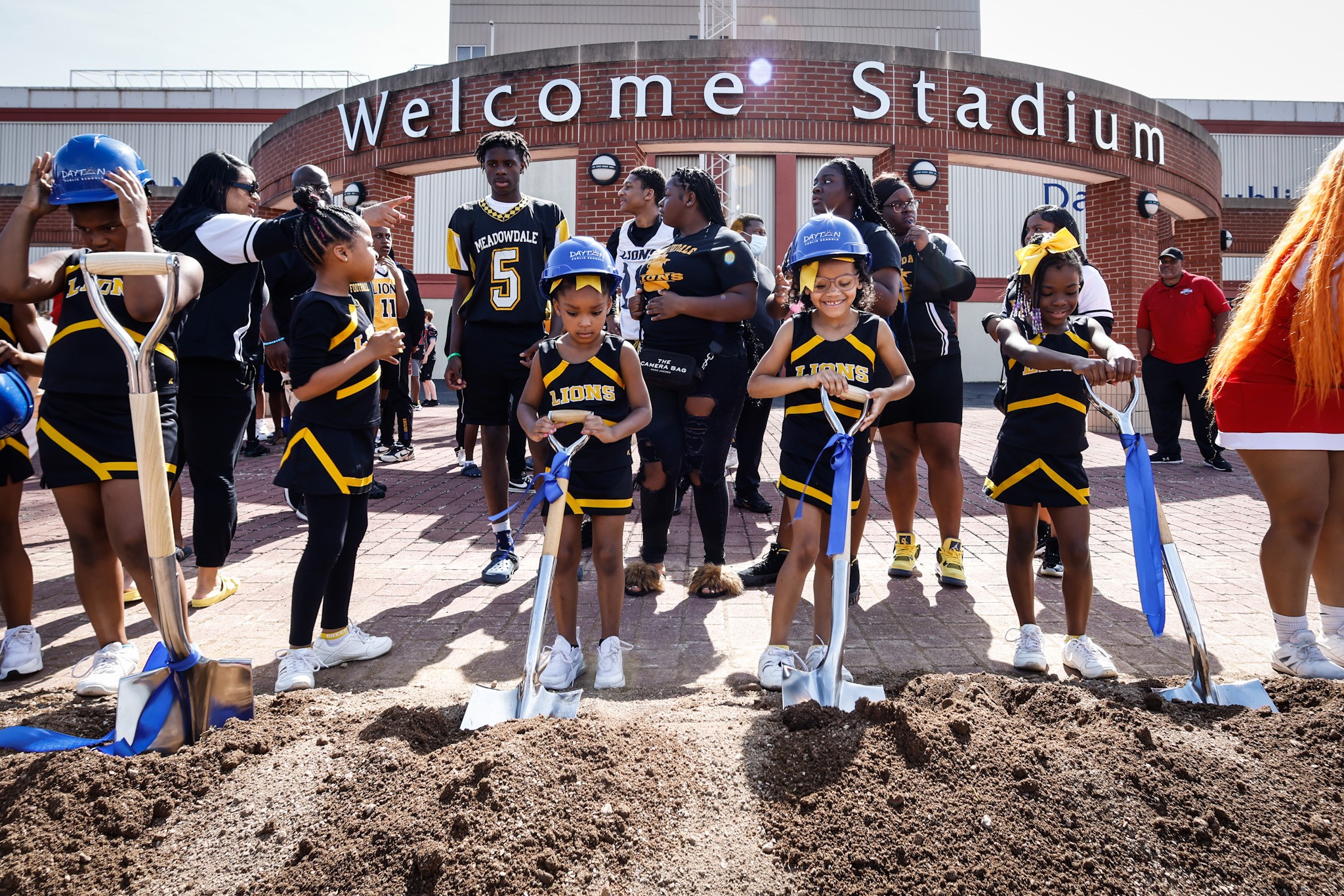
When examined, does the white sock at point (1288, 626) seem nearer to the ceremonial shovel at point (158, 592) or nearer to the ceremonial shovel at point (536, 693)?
the ceremonial shovel at point (536, 693)

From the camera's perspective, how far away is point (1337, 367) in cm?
311

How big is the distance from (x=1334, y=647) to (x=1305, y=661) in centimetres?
21

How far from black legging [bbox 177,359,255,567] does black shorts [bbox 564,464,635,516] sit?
67.4 inches

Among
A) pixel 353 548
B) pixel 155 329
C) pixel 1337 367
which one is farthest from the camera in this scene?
pixel 353 548

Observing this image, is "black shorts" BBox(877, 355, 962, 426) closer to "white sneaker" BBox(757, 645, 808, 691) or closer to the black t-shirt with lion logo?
the black t-shirt with lion logo

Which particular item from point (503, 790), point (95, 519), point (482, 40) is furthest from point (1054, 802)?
point (482, 40)

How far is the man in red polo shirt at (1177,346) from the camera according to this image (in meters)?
9.10

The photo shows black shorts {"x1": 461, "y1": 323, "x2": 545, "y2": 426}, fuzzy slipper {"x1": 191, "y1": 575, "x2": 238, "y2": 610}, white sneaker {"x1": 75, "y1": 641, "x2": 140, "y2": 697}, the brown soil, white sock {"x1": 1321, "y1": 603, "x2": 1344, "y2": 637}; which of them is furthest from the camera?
black shorts {"x1": 461, "y1": 323, "x2": 545, "y2": 426}

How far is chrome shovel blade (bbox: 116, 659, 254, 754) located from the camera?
→ 2.54 metres

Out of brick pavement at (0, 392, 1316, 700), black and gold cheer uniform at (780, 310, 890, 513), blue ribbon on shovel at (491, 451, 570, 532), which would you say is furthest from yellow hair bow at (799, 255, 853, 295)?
brick pavement at (0, 392, 1316, 700)

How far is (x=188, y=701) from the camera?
2.62 meters

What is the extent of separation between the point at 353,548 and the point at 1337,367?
12.7ft

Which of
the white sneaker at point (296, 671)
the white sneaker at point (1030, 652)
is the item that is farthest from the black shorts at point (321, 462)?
the white sneaker at point (1030, 652)

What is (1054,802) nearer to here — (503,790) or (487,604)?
(503,790)
